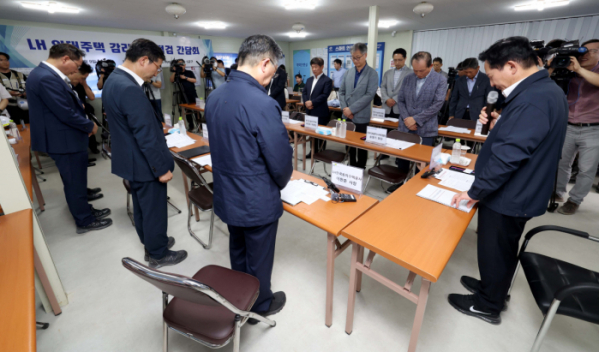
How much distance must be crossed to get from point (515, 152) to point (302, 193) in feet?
3.41

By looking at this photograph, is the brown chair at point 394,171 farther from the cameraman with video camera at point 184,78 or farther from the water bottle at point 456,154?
the cameraman with video camera at point 184,78

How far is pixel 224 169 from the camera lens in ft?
3.94

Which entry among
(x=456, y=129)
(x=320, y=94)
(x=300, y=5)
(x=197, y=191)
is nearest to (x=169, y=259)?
(x=197, y=191)

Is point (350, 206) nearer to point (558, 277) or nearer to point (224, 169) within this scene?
point (224, 169)

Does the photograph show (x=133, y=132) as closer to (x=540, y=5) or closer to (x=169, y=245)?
(x=169, y=245)

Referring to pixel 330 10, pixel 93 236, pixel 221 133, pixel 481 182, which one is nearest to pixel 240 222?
pixel 221 133

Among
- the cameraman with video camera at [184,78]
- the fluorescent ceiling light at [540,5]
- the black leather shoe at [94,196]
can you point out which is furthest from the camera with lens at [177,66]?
the fluorescent ceiling light at [540,5]

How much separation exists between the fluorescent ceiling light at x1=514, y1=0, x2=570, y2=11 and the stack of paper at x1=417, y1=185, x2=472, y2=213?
4745 millimetres

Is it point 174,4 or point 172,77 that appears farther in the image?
point 172,77

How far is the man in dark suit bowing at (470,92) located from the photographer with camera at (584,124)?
4.77 feet

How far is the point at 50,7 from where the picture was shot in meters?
3.91

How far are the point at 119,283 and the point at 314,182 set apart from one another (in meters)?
1.55

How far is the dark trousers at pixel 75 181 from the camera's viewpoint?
7.31 ft

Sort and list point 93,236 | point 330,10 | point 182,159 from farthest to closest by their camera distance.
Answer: point 330,10 → point 93,236 → point 182,159
